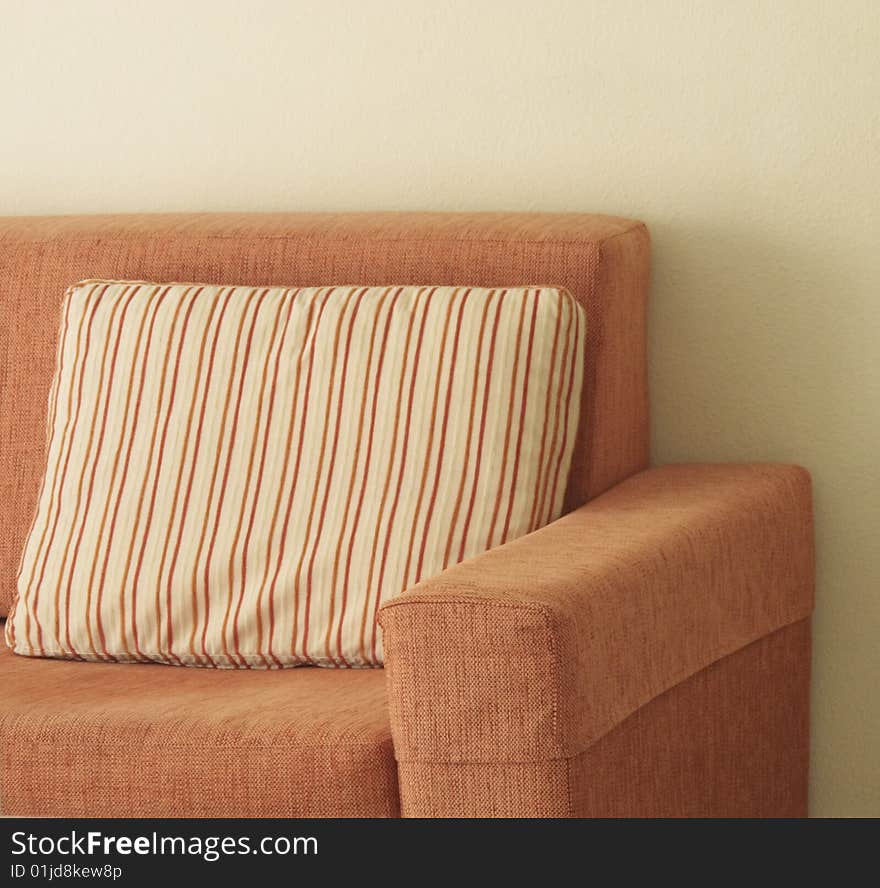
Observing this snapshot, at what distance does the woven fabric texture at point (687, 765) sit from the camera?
59.1 inches

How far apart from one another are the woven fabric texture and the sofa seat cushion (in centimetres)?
6

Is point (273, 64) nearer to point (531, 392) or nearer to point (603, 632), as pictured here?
point (531, 392)

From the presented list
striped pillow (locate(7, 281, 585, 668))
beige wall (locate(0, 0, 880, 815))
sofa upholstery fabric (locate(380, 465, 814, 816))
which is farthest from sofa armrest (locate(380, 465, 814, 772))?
beige wall (locate(0, 0, 880, 815))

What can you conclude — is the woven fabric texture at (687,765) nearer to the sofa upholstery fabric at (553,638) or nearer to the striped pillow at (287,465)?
the sofa upholstery fabric at (553,638)

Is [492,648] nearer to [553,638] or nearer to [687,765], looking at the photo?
[553,638]

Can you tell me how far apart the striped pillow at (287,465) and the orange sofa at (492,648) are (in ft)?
0.18

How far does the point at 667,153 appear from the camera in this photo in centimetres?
215

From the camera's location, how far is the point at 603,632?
1.53 m

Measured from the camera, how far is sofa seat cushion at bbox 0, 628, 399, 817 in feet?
5.09

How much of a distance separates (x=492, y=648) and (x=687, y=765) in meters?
0.38

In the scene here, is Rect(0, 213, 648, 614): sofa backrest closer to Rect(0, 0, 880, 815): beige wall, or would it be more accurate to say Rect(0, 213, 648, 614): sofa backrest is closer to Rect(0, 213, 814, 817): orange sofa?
Rect(0, 213, 814, 817): orange sofa
